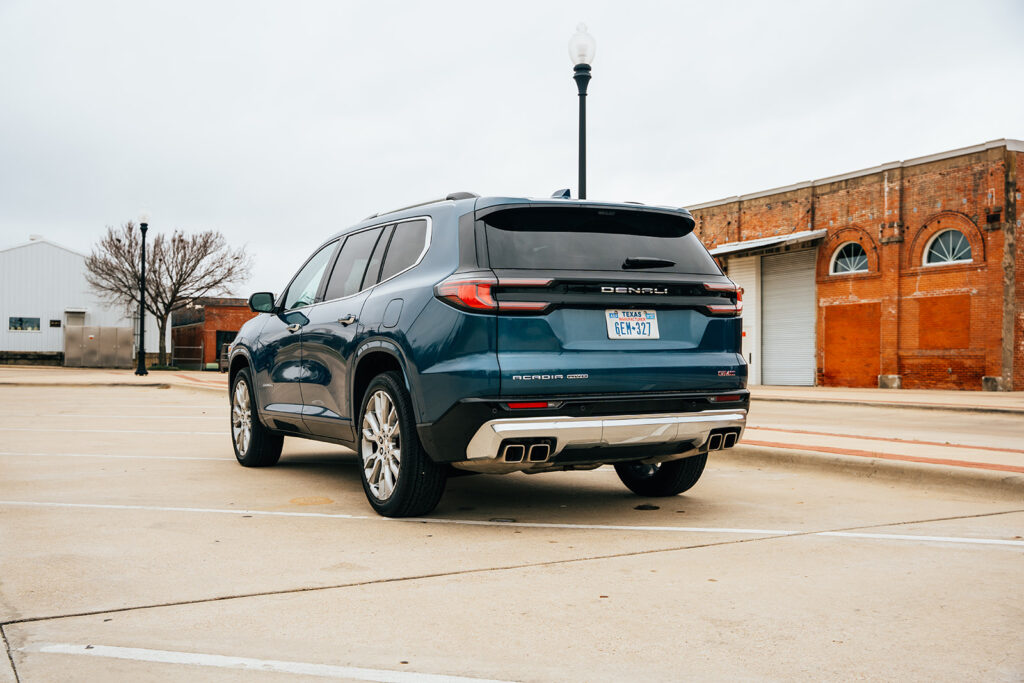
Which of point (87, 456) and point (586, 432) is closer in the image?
point (586, 432)

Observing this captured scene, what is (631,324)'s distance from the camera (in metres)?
5.73

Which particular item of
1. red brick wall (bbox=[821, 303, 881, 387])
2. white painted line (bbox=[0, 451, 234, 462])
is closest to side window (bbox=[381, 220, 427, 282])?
white painted line (bbox=[0, 451, 234, 462])

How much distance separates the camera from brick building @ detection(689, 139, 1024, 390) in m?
27.6

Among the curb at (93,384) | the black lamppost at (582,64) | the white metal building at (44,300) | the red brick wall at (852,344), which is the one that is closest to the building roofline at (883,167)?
the red brick wall at (852,344)

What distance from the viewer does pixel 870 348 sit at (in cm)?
3144

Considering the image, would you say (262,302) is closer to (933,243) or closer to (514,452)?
(514,452)

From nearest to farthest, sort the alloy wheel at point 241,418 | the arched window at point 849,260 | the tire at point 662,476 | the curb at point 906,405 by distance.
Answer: the tire at point 662,476, the alloy wheel at point 241,418, the curb at point 906,405, the arched window at point 849,260

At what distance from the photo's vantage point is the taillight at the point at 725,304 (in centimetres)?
603

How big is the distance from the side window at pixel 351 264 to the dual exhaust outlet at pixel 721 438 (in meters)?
2.64

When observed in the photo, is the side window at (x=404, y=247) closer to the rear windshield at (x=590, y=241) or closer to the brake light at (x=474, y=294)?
the rear windshield at (x=590, y=241)

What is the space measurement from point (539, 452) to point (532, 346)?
1.93 ft

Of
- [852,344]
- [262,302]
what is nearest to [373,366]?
[262,302]

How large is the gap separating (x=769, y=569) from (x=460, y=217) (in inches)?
104

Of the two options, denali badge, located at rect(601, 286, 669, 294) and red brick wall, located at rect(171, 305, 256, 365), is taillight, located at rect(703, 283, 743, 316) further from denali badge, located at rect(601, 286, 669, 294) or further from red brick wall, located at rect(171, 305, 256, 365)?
red brick wall, located at rect(171, 305, 256, 365)
